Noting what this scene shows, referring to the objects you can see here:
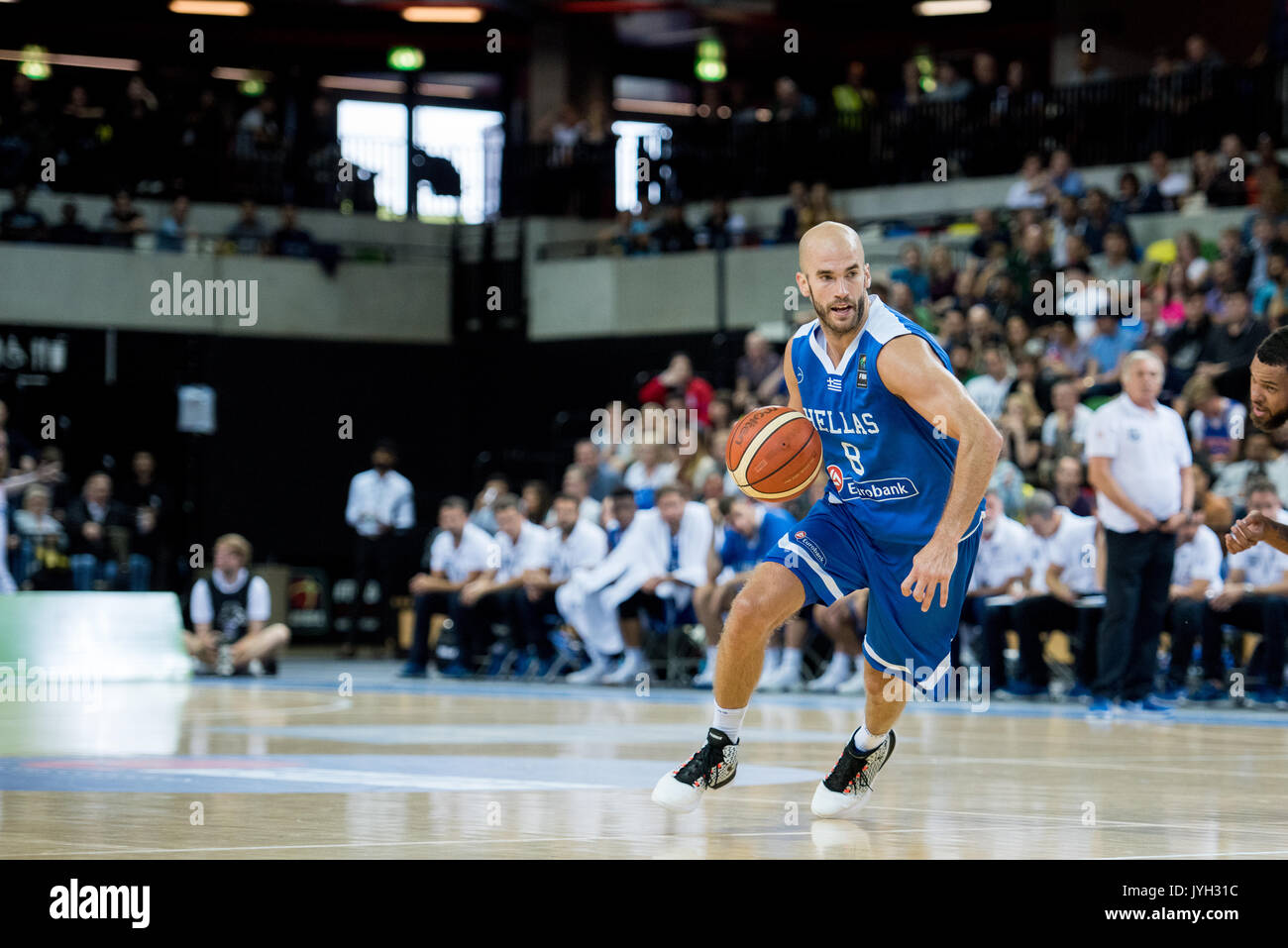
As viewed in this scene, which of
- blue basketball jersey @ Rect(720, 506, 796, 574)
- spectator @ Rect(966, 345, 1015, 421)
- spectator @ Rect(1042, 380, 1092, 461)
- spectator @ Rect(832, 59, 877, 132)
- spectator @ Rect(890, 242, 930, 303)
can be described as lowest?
blue basketball jersey @ Rect(720, 506, 796, 574)

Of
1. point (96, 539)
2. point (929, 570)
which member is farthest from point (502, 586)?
point (929, 570)

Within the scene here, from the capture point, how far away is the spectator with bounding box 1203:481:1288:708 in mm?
12516

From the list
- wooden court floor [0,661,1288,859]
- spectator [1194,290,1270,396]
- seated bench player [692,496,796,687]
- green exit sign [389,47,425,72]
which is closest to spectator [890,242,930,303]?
spectator [1194,290,1270,396]

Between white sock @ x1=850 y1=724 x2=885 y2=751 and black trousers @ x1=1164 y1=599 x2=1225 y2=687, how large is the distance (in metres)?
6.94

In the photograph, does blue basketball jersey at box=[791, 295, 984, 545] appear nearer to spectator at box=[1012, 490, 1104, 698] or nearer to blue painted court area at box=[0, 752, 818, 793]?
blue painted court area at box=[0, 752, 818, 793]

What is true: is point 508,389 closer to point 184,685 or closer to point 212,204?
point 212,204

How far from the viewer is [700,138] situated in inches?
955

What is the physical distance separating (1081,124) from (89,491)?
37.2 ft

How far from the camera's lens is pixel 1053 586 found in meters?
13.3

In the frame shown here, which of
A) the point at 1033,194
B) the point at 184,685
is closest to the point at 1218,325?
the point at 1033,194

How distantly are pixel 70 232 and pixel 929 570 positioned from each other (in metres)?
18.9

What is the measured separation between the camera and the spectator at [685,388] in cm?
1870

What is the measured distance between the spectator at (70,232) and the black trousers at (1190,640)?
1477 centimetres

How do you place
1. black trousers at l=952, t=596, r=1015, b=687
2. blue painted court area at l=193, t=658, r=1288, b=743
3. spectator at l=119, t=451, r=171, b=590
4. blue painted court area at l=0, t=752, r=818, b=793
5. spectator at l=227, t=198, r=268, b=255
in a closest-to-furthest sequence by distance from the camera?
blue painted court area at l=0, t=752, r=818, b=793, blue painted court area at l=193, t=658, r=1288, b=743, black trousers at l=952, t=596, r=1015, b=687, spectator at l=119, t=451, r=171, b=590, spectator at l=227, t=198, r=268, b=255
